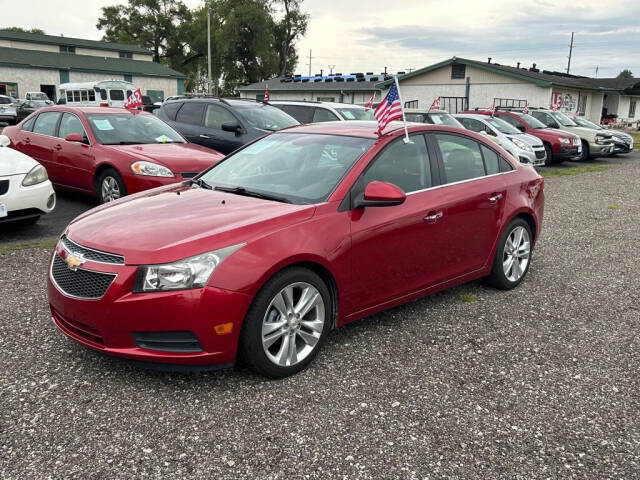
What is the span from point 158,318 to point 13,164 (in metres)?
4.62

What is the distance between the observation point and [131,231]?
3594mm

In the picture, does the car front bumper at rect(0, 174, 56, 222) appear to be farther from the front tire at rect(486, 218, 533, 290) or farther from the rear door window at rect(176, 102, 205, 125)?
the front tire at rect(486, 218, 533, 290)

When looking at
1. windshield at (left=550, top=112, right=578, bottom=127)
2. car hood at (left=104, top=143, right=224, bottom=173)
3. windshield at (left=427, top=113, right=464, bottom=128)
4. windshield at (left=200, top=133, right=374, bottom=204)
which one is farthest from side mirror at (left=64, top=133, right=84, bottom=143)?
windshield at (left=550, top=112, right=578, bottom=127)

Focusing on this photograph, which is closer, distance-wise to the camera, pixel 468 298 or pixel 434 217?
pixel 434 217

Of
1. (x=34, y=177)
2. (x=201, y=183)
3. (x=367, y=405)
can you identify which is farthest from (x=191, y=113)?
(x=367, y=405)

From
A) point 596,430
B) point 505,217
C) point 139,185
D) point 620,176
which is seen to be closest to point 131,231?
point 596,430

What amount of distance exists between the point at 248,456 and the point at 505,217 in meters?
3.38

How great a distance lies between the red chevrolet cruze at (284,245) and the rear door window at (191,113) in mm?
6648

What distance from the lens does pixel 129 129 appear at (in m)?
8.96

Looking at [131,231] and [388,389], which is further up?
[131,231]

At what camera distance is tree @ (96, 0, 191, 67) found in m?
70.5

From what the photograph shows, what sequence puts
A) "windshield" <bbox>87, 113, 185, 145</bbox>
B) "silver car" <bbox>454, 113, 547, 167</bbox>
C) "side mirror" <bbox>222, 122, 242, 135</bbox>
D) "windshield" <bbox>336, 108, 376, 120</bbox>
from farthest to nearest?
"silver car" <bbox>454, 113, 547, 167</bbox>
"windshield" <bbox>336, 108, 376, 120</bbox>
"side mirror" <bbox>222, 122, 242, 135</bbox>
"windshield" <bbox>87, 113, 185, 145</bbox>

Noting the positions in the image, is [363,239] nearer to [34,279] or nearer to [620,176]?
[34,279]

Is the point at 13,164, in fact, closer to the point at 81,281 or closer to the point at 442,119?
the point at 81,281
